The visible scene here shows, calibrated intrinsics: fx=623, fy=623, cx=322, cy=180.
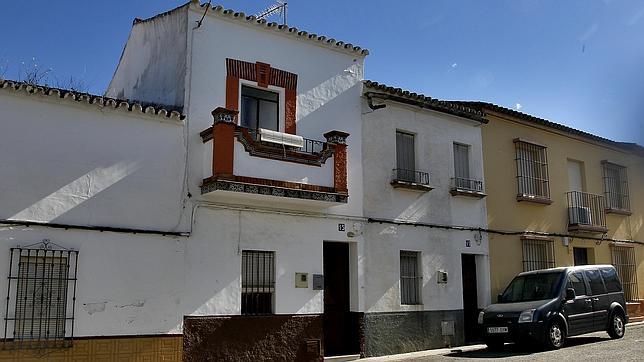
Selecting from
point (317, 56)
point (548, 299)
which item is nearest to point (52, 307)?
point (317, 56)

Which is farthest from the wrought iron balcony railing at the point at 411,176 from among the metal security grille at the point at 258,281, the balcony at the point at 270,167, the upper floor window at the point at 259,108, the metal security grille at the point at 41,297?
the metal security grille at the point at 41,297

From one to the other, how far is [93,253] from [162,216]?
4.28ft

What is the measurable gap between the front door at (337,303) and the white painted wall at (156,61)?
4453 mm

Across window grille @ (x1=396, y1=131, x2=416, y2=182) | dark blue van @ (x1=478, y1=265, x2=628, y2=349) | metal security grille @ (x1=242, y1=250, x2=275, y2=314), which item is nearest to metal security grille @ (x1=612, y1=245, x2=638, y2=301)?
dark blue van @ (x1=478, y1=265, x2=628, y2=349)

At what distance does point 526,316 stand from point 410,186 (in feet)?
12.0

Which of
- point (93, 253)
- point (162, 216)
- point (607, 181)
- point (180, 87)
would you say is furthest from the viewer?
point (607, 181)

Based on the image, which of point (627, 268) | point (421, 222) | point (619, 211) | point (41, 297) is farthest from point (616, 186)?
point (41, 297)

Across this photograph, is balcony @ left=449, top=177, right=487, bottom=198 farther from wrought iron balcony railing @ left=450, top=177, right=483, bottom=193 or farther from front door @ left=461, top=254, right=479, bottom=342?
front door @ left=461, top=254, right=479, bottom=342

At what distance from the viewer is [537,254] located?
1714 cm

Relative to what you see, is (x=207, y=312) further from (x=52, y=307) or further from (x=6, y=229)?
(x=6, y=229)

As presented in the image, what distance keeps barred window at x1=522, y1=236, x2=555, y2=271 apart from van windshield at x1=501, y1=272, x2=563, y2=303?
2.25 metres

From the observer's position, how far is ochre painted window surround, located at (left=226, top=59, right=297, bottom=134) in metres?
11.9

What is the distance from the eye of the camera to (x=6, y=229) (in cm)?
927

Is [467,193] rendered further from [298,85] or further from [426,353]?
[298,85]
